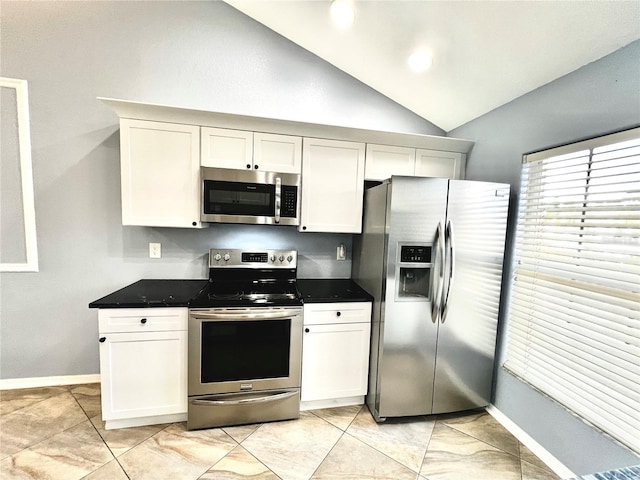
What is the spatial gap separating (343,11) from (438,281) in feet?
6.31

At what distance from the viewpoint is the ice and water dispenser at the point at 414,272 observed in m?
2.03

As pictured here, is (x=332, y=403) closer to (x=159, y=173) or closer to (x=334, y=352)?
→ (x=334, y=352)

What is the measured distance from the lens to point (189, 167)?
2.17 metres

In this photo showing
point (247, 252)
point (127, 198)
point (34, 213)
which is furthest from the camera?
point (247, 252)

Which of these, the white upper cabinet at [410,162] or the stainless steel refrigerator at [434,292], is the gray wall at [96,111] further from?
the stainless steel refrigerator at [434,292]

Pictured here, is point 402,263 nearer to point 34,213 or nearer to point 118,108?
point 118,108

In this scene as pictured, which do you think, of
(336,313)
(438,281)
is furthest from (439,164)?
(336,313)

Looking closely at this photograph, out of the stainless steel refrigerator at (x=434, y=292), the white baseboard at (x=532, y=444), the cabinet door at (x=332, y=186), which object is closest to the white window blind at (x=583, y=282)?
the stainless steel refrigerator at (x=434, y=292)

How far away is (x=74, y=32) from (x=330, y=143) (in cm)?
218

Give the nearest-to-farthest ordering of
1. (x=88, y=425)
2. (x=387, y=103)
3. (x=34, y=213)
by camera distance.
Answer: (x=88, y=425)
(x=34, y=213)
(x=387, y=103)

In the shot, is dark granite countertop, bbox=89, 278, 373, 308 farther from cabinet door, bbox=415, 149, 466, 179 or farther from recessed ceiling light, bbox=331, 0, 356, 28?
recessed ceiling light, bbox=331, 0, 356, 28

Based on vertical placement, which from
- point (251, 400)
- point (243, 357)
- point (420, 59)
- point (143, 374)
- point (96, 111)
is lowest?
point (251, 400)

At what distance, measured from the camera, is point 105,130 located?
7.68ft

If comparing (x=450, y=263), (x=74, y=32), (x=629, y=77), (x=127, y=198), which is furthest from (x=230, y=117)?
(x=629, y=77)
